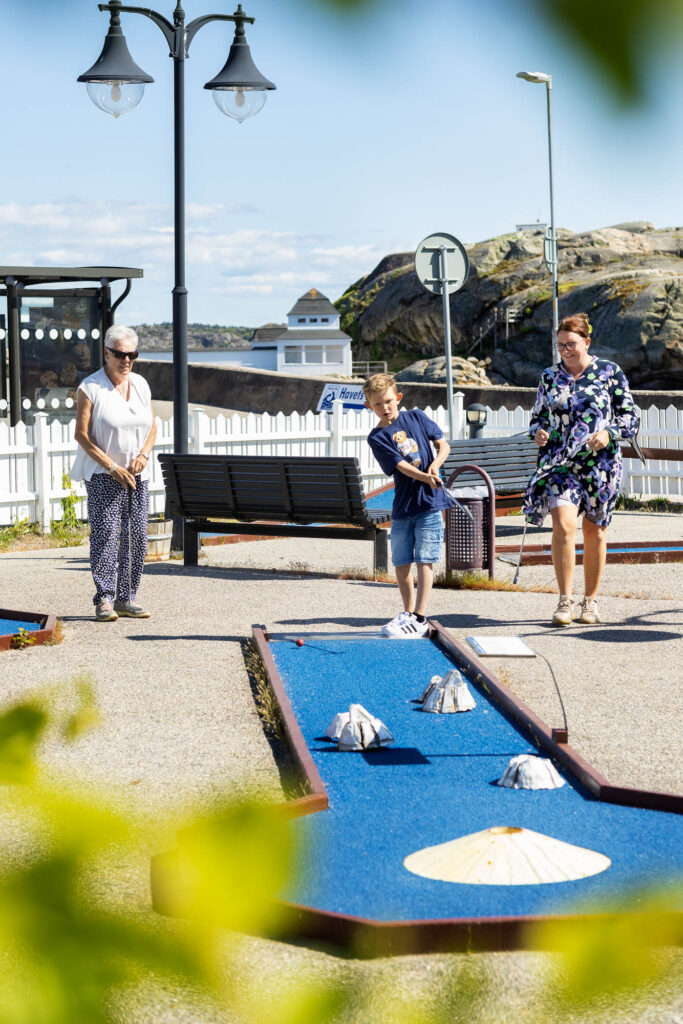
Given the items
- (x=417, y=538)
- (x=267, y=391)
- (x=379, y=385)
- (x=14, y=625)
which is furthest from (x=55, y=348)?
(x=267, y=391)

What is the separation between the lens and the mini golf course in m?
3.09

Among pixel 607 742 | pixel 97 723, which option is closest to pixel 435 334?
pixel 607 742

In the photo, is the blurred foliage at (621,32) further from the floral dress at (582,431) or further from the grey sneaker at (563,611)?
the grey sneaker at (563,611)

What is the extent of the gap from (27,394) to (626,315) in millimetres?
29063

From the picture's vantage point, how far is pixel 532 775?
463 centimetres

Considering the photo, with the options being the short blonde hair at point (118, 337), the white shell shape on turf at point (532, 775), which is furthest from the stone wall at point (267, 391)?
the white shell shape on turf at point (532, 775)

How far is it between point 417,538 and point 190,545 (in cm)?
431

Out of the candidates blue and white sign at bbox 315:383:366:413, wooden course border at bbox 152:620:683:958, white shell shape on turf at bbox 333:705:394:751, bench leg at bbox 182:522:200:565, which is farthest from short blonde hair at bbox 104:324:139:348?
blue and white sign at bbox 315:383:366:413

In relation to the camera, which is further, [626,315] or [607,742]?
[626,315]

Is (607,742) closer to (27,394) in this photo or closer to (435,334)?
(27,394)

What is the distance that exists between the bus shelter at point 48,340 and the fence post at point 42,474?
9.18 ft

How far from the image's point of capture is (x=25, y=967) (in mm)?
496

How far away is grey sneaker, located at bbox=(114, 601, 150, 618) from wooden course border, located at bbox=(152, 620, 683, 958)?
1194 millimetres

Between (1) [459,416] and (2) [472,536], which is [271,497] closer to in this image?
(2) [472,536]
